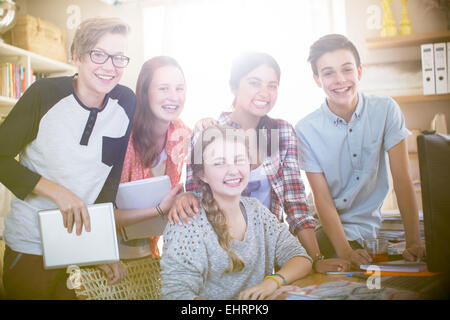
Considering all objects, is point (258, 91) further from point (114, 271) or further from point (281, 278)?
point (114, 271)

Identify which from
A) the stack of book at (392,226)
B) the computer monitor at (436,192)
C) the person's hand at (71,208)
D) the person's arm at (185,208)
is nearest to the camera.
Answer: the computer monitor at (436,192)

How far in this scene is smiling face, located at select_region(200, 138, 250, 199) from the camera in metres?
1.21

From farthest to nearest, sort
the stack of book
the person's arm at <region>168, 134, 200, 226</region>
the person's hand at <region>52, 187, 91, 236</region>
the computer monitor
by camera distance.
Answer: the stack of book < the person's hand at <region>52, 187, 91, 236</region> < the person's arm at <region>168, 134, 200, 226</region> < the computer monitor

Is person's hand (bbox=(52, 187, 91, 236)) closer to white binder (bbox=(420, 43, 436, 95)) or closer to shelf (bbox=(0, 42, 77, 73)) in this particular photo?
shelf (bbox=(0, 42, 77, 73))

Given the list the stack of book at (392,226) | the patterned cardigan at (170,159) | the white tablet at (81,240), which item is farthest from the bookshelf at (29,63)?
the stack of book at (392,226)

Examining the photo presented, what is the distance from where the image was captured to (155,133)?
1.41 m

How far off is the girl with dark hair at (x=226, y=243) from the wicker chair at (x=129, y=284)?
230 millimetres

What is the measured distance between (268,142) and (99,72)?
664 mm

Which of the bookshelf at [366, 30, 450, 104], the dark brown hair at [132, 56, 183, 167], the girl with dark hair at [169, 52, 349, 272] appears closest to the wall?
the dark brown hair at [132, 56, 183, 167]

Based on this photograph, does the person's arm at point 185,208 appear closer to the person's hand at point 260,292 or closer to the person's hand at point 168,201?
the person's hand at point 168,201

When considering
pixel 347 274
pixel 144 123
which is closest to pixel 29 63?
pixel 144 123

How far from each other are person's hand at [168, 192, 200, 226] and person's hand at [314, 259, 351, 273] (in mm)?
419

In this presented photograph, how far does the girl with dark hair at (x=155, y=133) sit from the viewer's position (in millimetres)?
1390
